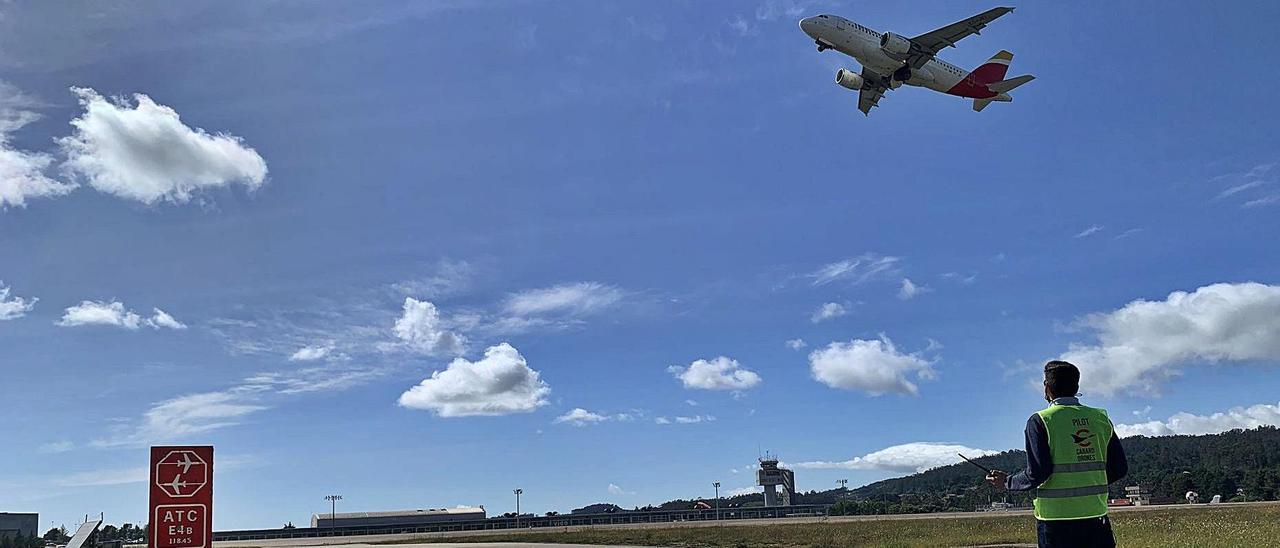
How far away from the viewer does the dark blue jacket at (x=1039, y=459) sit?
17.6ft

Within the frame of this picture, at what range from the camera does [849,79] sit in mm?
47188

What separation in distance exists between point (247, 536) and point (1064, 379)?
4385 inches

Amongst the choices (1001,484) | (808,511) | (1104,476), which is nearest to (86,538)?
(1001,484)

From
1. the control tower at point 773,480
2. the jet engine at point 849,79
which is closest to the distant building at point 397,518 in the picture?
the control tower at point 773,480

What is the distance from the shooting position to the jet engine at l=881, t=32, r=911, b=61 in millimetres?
42125

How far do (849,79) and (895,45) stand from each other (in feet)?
16.8

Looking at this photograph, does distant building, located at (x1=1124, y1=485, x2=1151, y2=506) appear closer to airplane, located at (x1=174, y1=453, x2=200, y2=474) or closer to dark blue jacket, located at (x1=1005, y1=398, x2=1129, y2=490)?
dark blue jacket, located at (x1=1005, y1=398, x2=1129, y2=490)

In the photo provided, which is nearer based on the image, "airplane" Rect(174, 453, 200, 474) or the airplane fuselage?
"airplane" Rect(174, 453, 200, 474)

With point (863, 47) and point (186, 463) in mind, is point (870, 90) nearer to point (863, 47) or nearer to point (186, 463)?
point (863, 47)

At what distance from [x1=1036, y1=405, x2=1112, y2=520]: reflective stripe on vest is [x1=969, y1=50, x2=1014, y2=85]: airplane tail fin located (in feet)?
147

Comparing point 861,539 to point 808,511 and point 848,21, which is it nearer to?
point 848,21

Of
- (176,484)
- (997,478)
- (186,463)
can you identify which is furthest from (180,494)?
(997,478)

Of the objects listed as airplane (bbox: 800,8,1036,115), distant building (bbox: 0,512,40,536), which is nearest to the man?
airplane (bbox: 800,8,1036,115)

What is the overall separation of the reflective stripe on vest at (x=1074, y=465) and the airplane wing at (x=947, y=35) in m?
38.6
